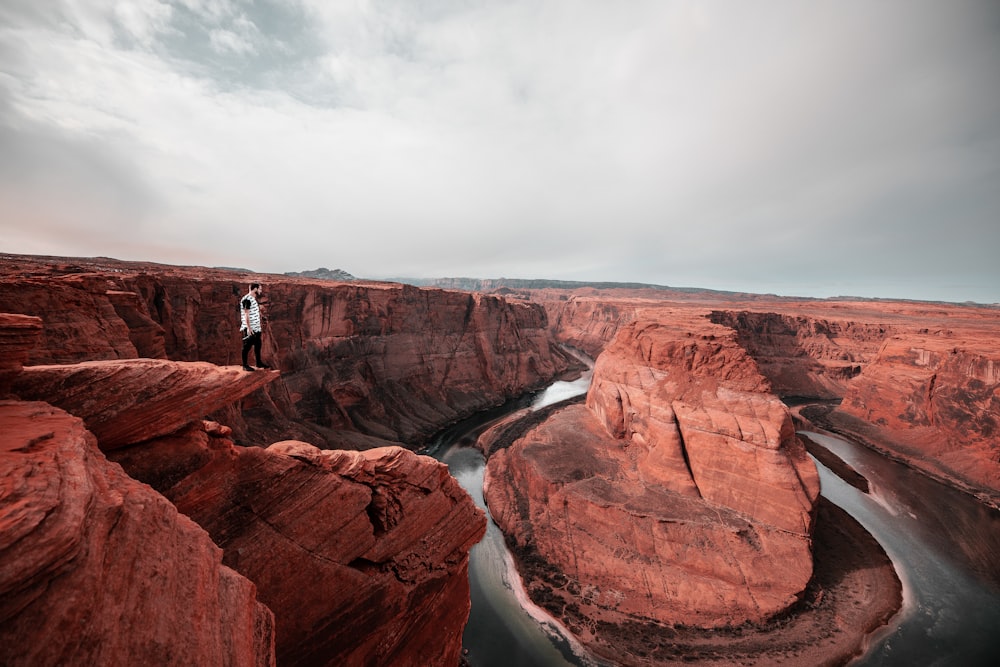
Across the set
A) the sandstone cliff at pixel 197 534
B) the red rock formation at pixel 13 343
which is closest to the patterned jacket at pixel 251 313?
the sandstone cliff at pixel 197 534

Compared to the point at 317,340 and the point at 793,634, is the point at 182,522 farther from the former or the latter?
the point at 317,340

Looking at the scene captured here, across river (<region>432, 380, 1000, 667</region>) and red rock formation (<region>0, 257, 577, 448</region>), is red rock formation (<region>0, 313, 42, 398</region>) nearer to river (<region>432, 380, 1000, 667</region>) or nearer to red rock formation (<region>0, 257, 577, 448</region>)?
red rock formation (<region>0, 257, 577, 448</region>)

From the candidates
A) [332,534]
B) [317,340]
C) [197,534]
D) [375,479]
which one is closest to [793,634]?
[375,479]

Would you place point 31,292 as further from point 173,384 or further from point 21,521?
point 21,521

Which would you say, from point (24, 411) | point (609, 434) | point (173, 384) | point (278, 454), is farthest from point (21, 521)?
point (609, 434)

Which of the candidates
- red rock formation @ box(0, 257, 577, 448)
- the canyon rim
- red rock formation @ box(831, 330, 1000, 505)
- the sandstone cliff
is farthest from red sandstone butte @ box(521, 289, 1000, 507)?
the sandstone cliff

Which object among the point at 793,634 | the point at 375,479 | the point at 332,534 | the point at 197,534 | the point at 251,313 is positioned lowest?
the point at 793,634
